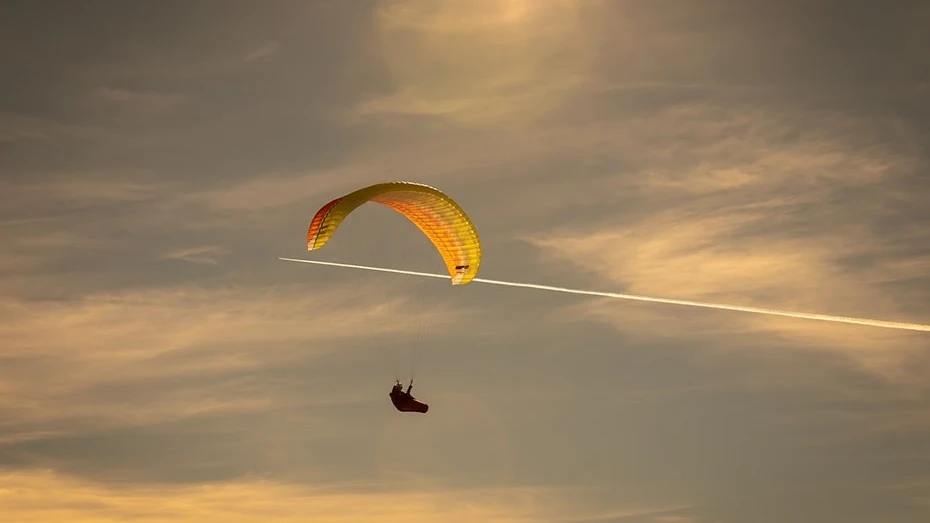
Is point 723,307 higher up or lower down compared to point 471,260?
lower down

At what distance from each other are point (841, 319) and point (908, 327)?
3.92m

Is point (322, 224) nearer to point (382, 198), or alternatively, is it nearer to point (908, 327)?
point (382, 198)

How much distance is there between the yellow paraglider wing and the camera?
213ft

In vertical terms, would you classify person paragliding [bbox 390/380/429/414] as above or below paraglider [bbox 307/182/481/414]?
below

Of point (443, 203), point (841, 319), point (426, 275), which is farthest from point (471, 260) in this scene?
point (841, 319)

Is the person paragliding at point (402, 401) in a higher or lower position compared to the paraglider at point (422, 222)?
lower

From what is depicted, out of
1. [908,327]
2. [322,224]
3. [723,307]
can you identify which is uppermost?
[322,224]

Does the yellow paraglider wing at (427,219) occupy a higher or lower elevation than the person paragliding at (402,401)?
higher

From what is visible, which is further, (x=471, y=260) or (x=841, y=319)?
(x=471, y=260)

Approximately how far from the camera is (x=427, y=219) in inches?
2741

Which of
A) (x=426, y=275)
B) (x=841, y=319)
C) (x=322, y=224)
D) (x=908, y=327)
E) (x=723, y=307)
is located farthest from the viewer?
(x=322, y=224)

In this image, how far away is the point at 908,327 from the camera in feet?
140

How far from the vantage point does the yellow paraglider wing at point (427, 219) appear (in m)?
65.0

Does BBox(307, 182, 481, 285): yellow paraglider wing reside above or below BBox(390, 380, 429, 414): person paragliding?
above
